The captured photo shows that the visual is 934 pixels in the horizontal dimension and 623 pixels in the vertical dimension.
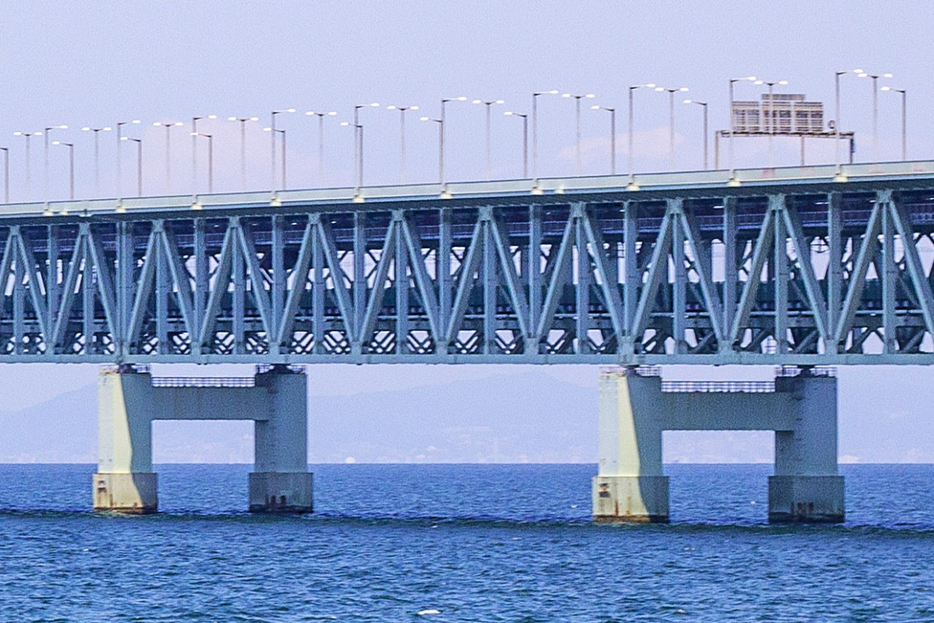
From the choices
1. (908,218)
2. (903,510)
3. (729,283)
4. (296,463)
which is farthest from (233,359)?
(903,510)

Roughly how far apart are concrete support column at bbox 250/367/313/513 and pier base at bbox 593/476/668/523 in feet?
71.4

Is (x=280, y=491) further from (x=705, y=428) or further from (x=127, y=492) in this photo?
(x=705, y=428)

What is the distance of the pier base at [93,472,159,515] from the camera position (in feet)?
432

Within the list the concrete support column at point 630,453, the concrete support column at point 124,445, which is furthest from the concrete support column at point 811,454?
the concrete support column at point 124,445

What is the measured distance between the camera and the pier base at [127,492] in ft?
432

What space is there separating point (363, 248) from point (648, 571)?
38.5 metres

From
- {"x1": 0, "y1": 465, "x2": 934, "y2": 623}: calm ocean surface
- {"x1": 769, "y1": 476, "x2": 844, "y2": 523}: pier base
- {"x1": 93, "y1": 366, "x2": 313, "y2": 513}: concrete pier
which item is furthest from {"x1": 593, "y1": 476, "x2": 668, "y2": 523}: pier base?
{"x1": 93, "y1": 366, "x2": 313, "y2": 513}: concrete pier

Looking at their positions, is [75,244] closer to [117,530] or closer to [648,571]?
[117,530]

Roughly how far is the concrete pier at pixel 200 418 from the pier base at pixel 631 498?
71.4 feet

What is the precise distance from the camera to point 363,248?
129375 millimetres

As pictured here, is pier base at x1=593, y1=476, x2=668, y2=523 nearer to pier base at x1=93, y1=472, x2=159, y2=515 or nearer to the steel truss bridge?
the steel truss bridge

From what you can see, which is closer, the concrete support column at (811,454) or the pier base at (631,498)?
the pier base at (631,498)

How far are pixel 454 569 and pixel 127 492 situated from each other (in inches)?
1510

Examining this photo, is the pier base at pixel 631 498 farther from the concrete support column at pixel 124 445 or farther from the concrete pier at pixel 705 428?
the concrete support column at pixel 124 445
